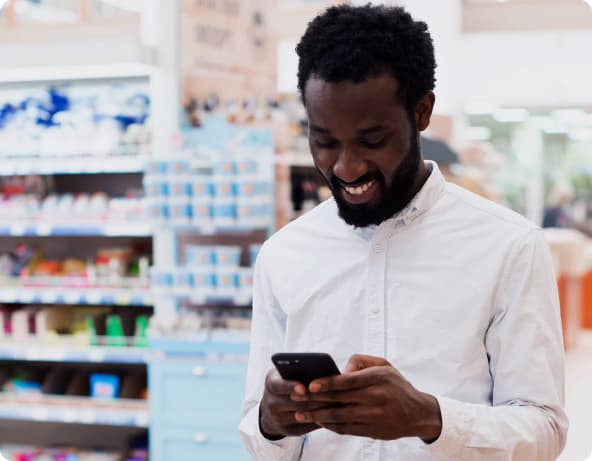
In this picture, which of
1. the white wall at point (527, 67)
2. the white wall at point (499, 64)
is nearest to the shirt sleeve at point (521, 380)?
the white wall at point (499, 64)

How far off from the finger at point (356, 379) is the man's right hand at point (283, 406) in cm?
6

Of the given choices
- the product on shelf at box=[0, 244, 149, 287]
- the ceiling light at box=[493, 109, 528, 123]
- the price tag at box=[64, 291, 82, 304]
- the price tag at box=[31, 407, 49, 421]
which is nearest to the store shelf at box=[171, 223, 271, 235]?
the product on shelf at box=[0, 244, 149, 287]

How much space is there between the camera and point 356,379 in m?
1.08

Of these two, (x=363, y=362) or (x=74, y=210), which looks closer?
(x=363, y=362)

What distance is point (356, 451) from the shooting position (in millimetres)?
1317

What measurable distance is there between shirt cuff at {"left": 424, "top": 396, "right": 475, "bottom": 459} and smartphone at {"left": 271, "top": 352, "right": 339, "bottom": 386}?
0.19 metres

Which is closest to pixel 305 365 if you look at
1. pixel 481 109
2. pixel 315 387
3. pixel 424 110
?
pixel 315 387

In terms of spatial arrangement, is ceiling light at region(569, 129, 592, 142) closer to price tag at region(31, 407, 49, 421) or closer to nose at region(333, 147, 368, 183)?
price tag at region(31, 407, 49, 421)

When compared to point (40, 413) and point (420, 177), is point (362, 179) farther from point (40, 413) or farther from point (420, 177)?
point (40, 413)

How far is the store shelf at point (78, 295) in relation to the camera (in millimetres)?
4094

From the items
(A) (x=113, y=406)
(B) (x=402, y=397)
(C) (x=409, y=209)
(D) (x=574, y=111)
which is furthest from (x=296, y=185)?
(D) (x=574, y=111)

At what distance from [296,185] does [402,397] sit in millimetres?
3147

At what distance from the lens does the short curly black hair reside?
121cm

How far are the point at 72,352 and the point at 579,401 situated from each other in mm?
4068
